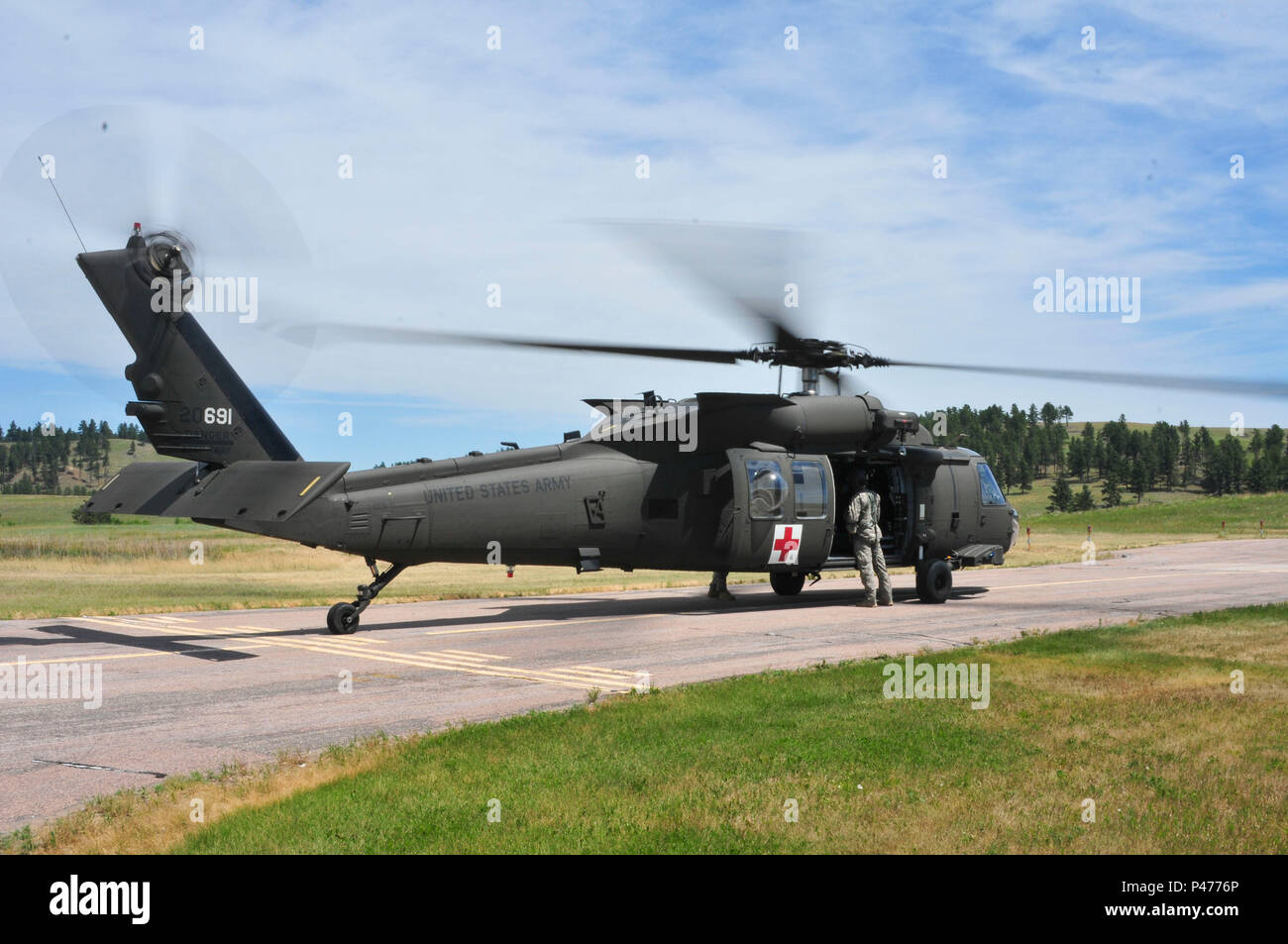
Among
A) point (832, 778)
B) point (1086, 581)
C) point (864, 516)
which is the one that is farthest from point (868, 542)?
point (832, 778)

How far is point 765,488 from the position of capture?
65.5 feet

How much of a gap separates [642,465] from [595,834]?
13.8 m

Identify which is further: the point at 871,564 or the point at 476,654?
the point at 871,564

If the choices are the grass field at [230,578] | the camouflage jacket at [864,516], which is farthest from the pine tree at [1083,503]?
the camouflage jacket at [864,516]

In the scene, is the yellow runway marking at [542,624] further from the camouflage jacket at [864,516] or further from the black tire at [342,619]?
the camouflage jacket at [864,516]

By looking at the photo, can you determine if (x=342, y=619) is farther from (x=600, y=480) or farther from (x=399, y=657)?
(x=600, y=480)

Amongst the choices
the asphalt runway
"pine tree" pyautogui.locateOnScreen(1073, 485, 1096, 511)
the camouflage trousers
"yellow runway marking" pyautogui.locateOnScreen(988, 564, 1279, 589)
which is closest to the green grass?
the asphalt runway

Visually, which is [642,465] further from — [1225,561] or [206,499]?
[1225,561]

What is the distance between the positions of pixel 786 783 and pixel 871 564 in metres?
14.8

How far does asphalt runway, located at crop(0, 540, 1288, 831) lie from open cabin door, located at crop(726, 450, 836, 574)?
1.21 m

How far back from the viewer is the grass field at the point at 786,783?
6.23 meters

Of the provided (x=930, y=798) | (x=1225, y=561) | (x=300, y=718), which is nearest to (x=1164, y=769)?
(x=930, y=798)

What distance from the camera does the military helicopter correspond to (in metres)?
14.5

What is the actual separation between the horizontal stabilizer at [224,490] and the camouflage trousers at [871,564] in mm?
11501
